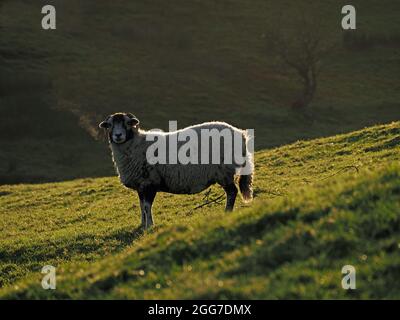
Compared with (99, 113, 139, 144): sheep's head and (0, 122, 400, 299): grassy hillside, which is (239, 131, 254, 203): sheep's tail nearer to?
(99, 113, 139, 144): sheep's head

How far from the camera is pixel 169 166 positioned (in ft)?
59.3

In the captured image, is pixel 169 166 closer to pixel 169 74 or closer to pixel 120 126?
pixel 120 126

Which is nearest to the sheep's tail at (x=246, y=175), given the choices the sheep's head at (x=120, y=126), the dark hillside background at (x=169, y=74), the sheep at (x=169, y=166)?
the sheep at (x=169, y=166)

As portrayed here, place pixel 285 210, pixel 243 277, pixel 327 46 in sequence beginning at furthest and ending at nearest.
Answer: pixel 327 46, pixel 285 210, pixel 243 277

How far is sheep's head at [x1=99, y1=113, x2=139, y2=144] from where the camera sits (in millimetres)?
18297

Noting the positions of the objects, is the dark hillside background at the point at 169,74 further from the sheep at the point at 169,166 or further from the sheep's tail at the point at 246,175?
the sheep's tail at the point at 246,175

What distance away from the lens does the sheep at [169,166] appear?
17.9 m

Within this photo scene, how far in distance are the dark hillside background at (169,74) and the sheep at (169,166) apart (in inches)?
1252

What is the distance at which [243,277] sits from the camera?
866 cm

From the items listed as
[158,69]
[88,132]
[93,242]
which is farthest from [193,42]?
[93,242]

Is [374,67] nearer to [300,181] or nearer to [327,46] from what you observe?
[327,46]

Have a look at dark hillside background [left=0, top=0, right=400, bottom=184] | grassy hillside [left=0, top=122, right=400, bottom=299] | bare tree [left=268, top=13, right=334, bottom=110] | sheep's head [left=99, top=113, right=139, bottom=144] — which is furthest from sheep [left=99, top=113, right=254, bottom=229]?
bare tree [left=268, top=13, right=334, bottom=110]

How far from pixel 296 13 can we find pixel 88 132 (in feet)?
159

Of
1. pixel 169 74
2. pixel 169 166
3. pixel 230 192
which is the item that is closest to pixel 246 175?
pixel 230 192
